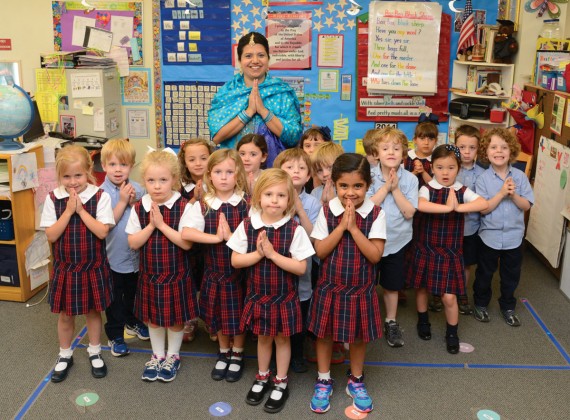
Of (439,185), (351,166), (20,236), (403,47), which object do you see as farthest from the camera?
(403,47)

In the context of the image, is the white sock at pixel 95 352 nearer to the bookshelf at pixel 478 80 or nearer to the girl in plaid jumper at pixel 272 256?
the girl in plaid jumper at pixel 272 256

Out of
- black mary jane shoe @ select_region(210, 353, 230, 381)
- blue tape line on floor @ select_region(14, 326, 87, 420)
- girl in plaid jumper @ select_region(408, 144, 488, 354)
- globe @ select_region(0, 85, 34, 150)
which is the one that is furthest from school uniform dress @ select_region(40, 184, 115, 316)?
girl in plaid jumper @ select_region(408, 144, 488, 354)

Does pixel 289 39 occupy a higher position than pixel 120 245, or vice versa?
pixel 289 39

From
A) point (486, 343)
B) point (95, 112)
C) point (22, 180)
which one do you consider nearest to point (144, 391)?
point (22, 180)

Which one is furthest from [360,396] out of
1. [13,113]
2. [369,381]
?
[13,113]

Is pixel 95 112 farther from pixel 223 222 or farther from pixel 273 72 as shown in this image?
pixel 223 222

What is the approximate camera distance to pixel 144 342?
305 cm

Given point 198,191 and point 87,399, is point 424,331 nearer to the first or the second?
point 198,191

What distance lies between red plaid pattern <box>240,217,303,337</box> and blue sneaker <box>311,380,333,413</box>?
296mm

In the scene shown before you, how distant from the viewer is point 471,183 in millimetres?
3164

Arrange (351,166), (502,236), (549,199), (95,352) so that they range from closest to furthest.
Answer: (351,166), (95,352), (502,236), (549,199)

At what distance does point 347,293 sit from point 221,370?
2.48 feet

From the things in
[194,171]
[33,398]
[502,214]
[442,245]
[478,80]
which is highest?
[478,80]

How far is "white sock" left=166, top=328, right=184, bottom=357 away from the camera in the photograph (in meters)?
2.71
